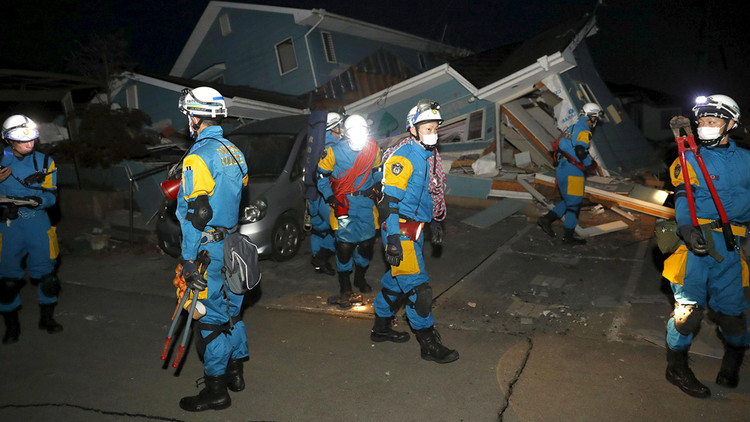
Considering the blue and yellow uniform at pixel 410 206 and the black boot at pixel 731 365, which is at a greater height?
the blue and yellow uniform at pixel 410 206

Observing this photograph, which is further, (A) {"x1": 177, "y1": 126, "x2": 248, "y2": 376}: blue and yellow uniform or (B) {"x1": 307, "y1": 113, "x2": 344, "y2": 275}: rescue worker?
(B) {"x1": 307, "y1": 113, "x2": 344, "y2": 275}: rescue worker

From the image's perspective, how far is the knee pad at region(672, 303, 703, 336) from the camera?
3.76 metres

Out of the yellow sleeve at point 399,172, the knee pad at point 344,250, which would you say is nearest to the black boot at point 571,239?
the knee pad at point 344,250

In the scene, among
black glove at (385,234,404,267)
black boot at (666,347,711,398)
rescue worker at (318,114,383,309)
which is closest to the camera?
black boot at (666,347,711,398)

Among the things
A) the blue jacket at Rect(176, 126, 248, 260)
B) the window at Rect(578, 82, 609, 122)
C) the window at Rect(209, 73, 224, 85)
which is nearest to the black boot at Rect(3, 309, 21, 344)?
the blue jacket at Rect(176, 126, 248, 260)

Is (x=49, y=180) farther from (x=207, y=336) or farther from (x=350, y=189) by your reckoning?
(x=350, y=189)

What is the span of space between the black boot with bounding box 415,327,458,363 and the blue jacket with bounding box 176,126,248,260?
1914mm

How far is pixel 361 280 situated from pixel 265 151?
304 centimetres

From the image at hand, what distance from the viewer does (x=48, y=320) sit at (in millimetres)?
5527

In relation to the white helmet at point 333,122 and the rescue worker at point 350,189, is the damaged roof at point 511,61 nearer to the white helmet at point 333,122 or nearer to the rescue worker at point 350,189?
the white helmet at point 333,122

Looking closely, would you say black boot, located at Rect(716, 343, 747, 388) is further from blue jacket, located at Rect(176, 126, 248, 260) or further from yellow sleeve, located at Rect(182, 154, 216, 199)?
yellow sleeve, located at Rect(182, 154, 216, 199)

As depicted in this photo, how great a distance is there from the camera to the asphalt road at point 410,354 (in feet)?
12.6

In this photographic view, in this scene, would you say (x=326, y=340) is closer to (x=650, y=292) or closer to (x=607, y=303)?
(x=607, y=303)

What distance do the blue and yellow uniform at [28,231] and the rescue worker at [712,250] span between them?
18.7 feet
